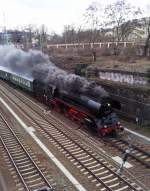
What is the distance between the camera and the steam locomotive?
1877 cm

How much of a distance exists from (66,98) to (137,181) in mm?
10428

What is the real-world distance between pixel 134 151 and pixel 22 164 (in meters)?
5.68

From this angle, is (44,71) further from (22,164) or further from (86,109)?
(22,164)

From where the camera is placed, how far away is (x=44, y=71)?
90.0ft

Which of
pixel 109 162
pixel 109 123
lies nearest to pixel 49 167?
pixel 109 162

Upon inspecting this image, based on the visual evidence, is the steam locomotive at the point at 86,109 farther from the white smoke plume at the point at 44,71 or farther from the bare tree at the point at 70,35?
the bare tree at the point at 70,35

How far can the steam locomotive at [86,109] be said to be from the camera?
61.6ft

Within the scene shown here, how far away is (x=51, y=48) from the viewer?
62.3 m

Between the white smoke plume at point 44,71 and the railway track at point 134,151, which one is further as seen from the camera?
the white smoke plume at point 44,71

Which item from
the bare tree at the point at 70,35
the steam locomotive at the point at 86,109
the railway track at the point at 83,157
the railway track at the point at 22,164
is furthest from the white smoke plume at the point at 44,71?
the bare tree at the point at 70,35

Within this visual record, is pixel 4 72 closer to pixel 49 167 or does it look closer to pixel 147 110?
pixel 147 110

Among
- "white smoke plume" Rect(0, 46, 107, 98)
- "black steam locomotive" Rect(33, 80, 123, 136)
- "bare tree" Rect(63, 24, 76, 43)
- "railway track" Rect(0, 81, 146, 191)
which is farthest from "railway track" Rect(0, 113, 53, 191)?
"bare tree" Rect(63, 24, 76, 43)

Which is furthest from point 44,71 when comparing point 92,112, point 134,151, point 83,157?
point 134,151

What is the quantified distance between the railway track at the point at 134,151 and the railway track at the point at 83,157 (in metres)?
1.42
